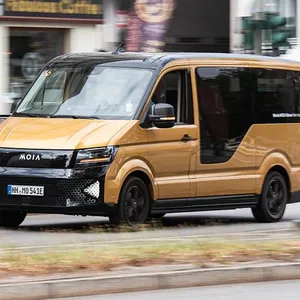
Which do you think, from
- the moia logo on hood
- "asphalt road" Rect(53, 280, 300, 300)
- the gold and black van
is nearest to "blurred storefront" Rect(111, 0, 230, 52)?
the gold and black van

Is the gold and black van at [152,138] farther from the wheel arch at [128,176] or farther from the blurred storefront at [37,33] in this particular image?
the blurred storefront at [37,33]

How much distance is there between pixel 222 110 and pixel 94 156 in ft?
8.47

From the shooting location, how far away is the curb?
861 cm

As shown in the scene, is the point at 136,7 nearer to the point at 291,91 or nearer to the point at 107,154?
the point at 291,91

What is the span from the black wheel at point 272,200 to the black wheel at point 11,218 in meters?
3.32

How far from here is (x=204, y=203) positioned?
1493cm

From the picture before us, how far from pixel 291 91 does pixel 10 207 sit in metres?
4.98

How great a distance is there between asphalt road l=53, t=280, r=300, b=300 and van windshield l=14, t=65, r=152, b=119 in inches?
180

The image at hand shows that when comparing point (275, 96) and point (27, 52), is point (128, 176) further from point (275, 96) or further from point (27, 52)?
point (27, 52)

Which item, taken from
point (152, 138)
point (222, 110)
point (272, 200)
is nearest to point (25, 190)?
point (152, 138)

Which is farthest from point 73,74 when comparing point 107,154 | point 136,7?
point 136,7

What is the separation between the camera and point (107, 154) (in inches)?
523

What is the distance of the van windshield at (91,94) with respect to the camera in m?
14.0

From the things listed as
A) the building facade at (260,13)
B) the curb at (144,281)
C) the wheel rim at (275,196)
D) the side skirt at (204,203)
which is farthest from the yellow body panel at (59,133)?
the building facade at (260,13)
